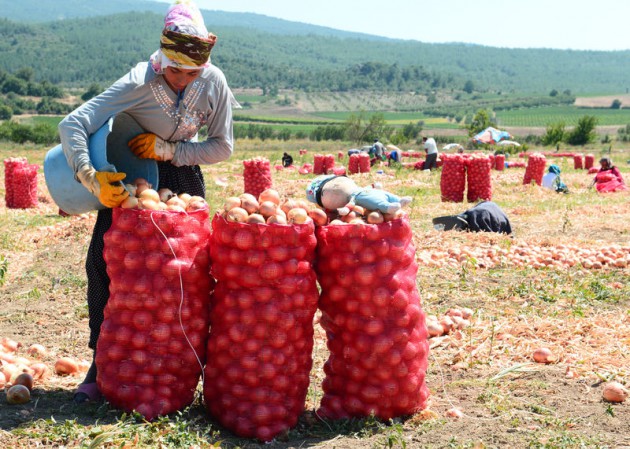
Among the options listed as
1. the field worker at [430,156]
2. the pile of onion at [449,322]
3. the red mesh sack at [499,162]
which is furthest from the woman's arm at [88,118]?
the red mesh sack at [499,162]

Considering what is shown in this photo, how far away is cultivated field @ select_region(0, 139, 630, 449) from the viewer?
128 inches

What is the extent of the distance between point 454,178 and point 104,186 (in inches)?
444

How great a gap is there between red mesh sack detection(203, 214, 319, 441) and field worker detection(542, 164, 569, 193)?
44.6 feet

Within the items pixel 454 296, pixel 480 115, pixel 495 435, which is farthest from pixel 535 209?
pixel 480 115

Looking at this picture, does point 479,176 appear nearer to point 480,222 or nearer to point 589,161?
point 480,222

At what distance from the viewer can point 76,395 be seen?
3541mm

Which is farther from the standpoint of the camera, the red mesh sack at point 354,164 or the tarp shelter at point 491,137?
the tarp shelter at point 491,137

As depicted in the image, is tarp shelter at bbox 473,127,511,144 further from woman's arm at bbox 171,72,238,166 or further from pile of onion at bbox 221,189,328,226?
pile of onion at bbox 221,189,328,226

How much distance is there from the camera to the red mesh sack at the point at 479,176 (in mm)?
13930

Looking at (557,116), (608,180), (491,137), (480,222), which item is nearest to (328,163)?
(608,180)

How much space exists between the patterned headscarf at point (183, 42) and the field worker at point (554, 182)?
13644 millimetres

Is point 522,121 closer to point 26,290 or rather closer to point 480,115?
point 480,115

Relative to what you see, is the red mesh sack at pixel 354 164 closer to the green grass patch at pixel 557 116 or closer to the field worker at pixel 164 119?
the field worker at pixel 164 119

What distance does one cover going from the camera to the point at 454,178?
13.9 metres
